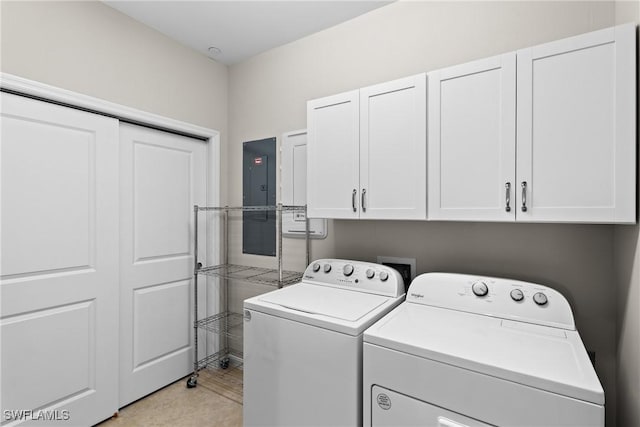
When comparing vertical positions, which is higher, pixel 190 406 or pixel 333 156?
pixel 333 156

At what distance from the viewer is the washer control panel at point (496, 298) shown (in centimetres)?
136

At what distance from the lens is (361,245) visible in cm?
214

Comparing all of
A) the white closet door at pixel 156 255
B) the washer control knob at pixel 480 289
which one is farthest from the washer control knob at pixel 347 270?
the white closet door at pixel 156 255

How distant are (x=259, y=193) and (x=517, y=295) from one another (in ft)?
6.37

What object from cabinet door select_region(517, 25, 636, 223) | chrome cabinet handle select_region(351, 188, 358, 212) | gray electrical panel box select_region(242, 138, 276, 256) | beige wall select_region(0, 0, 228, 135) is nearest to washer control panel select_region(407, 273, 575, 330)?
cabinet door select_region(517, 25, 636, 223)

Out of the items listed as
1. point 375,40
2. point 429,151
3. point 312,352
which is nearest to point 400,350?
point 312,352

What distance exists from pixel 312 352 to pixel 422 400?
1.61 feet

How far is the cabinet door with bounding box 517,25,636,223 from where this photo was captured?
3.77 feet

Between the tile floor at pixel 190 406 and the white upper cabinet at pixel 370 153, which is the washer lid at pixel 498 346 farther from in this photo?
the tile floor at pixel 190 406

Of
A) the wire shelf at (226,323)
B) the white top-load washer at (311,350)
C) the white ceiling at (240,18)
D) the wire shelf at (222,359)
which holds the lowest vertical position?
the wire shelf at (222,359)

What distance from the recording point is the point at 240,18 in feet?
7.14

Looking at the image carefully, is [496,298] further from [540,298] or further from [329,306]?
[329,306]

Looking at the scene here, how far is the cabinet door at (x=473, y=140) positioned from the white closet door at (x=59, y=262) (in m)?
2.00

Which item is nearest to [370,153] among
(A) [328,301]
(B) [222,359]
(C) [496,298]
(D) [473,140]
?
(D) [473,140]
